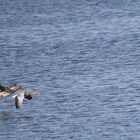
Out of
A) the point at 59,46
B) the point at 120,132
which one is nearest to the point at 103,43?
the point at 59,46

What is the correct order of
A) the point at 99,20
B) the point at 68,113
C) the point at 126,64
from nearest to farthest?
the point at 68,113 < the point at 126,64 < the point at 99,20

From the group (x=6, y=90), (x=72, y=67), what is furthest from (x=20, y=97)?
(x=72, y=67)

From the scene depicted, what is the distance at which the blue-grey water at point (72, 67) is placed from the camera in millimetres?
41594

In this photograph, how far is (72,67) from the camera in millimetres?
51812

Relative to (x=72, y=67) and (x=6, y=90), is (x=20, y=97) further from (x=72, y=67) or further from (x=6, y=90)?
(x=72, y=67)

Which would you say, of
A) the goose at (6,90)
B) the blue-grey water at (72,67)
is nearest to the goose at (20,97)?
the goose at (6,90)

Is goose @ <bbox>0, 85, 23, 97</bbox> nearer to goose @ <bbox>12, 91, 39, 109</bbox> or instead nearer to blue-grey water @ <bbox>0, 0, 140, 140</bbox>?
goose @ <bbox>12, 91, 39, 109</bbox>

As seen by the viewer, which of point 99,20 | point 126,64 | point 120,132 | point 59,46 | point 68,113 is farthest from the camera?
point 99,20

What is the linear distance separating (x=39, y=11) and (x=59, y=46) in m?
10.4

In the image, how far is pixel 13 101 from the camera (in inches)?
1770

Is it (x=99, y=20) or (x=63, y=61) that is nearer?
(x=63, y=61)

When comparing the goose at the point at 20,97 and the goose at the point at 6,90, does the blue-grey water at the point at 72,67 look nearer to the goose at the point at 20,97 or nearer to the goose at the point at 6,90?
the goose at the point at 20,97

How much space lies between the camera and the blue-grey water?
41594mm

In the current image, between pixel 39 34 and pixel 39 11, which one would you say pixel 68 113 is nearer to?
pixel 39 34
